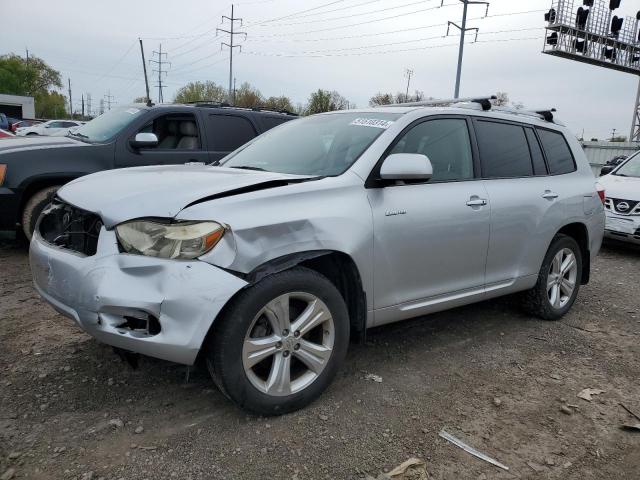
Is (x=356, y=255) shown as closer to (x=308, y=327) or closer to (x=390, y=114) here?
(x=308, y=327)

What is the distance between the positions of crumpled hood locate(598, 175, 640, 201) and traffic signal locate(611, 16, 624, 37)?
107 feet

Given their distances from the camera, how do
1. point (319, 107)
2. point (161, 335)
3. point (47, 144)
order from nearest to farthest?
point (161, 335) → point (47, 144) → point (319, 107)

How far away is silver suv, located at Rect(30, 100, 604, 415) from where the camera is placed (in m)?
2.44

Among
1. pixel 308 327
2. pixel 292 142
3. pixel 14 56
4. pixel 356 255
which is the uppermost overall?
pixel 14 56

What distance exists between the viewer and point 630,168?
8.51 metres

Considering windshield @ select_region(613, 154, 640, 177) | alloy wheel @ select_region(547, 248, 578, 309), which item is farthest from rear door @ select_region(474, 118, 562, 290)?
windshield @ select_region(613, 154, 640, 177)

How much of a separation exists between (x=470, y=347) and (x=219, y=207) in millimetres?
2334

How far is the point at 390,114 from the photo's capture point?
3543 mm

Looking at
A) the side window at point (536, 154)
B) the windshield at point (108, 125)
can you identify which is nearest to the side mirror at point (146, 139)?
the windshield at point (108, 125)

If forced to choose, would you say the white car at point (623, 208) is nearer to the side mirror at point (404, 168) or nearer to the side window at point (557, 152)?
the side window at point (557, 152)

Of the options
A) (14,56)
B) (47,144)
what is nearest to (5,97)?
(14,56)

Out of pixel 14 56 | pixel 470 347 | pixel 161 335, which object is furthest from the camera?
pixel 14 56

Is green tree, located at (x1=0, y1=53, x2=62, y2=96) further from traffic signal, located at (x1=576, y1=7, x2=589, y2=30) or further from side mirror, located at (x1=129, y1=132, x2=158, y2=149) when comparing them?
side mirror, located at (x1=129, y1=132, x2=158, y2=149)

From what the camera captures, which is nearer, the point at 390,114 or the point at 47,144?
the point at 390,114
